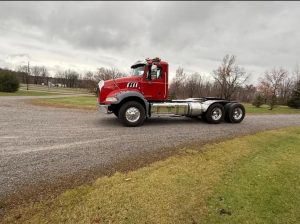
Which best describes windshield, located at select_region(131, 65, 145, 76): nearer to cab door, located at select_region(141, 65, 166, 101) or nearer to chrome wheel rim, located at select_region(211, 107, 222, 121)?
cab door, located at select_region(141, 65, 166, 101)

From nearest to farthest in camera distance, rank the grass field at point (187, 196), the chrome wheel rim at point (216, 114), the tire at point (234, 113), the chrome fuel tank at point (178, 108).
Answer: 1. the grass field at point (187, 196)
2. the chrome fuel tank at point (178, 108)
3. the chrome wheel rim at point (216, 114)
4. the tire at point (234, 113)

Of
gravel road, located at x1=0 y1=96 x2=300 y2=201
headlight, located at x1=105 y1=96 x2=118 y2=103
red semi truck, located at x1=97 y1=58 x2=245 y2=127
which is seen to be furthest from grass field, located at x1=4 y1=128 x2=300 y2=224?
headlight, located at x1=105 y1=96 x2=118 y2=103

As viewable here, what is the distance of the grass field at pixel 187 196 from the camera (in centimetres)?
357

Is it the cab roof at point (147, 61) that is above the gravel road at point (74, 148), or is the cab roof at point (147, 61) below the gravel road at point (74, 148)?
above

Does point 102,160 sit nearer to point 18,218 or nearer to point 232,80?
point 18,218

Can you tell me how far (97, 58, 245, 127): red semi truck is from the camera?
982 centimetres

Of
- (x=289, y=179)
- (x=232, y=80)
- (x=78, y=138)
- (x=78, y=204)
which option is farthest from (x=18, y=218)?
(x=232, y=80)

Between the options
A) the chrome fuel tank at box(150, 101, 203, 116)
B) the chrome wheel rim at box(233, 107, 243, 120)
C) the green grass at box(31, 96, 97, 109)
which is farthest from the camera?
the green grass at box(31, 96, 97, 109)

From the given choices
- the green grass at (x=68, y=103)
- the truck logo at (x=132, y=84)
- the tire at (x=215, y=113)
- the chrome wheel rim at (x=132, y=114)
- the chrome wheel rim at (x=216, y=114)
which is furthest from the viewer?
the green grass at (x=68, y=103)

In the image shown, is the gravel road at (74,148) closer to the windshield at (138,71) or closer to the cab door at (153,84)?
the cab door at (153,84)

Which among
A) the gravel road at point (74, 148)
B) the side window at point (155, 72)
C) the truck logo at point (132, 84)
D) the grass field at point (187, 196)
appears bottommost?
the grass field at point (187, 196)

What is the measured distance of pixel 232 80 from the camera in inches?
1831

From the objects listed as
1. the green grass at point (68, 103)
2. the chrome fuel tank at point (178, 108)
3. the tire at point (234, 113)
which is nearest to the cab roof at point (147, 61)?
the chrome fuel tank at point (178, 108)

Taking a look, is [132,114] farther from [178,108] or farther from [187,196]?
[187,196]
